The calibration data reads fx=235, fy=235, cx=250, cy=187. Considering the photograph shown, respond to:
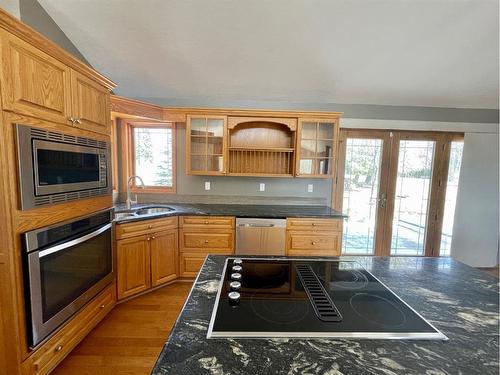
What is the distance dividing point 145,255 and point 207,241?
27.8 inches

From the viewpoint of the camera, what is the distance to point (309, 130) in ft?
10.5

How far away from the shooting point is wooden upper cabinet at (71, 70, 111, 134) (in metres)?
1.73

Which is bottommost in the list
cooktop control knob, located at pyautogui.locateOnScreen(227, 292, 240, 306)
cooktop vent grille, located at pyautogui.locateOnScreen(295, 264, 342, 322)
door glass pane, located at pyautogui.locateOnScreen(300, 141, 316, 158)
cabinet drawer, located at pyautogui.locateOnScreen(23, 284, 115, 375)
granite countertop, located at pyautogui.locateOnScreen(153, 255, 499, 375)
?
cabinet drawer, located at pyautogui.locateOnScreen(23, 284, 115, 375)

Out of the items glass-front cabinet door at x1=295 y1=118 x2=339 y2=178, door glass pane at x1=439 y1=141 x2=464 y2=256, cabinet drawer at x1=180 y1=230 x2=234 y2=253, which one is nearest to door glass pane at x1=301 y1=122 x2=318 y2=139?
glass-front cabinet door at x1=295 y1=118 x2=339 y2=178

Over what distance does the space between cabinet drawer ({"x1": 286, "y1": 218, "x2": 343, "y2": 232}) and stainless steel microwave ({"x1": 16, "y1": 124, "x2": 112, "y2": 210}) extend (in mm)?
2057

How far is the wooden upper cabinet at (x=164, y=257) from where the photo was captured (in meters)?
2.66

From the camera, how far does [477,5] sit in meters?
2.05

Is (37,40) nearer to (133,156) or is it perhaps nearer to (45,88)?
(45,88)

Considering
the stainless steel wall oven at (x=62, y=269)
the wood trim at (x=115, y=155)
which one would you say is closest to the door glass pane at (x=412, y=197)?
the stainless steel wall oven at (x=62, y=269)

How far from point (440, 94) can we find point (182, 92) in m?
3.51

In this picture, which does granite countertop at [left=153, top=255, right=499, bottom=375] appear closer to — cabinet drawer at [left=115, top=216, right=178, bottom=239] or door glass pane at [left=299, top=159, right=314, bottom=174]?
cabinet drawer at [left=115, top=216, right=178, bottom=239]

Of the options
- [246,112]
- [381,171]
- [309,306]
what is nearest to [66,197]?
[309,306]

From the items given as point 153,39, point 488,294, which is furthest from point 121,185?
point 488,294

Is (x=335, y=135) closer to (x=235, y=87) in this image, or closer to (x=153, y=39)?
(x=235, y=87)
